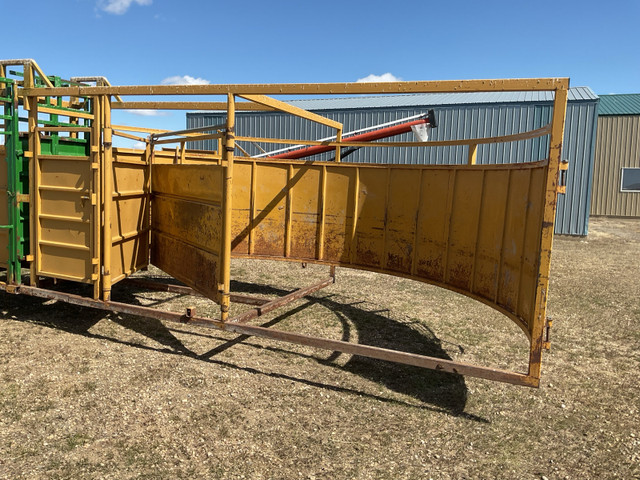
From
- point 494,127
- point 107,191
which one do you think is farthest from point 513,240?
point 494,127

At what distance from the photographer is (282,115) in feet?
61.8

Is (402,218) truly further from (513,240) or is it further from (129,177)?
(129,177)

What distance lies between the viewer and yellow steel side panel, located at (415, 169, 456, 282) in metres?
5.63

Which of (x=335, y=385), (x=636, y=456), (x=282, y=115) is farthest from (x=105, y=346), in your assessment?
(x=282, y=115)

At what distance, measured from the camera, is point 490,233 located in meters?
5.02

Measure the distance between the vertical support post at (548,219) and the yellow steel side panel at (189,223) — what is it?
9.24ft

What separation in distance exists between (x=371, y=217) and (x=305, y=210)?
965mm

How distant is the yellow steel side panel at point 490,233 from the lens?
482cm

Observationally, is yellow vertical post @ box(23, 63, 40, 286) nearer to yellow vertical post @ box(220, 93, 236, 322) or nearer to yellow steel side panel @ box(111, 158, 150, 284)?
yellow steel side panel @ box(111, 158, 150, 284)

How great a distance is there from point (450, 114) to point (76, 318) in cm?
1466

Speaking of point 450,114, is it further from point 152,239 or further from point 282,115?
point 152,239

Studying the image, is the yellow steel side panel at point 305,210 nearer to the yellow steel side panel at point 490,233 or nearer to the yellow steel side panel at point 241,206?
the yellow steel side panel at point 241,206

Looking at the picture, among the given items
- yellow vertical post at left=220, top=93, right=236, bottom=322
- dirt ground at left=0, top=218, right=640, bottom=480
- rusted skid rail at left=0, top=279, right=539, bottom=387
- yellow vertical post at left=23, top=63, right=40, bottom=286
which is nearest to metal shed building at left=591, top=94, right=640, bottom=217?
dirt ground at left=0, top=218, right=640, bottom=480

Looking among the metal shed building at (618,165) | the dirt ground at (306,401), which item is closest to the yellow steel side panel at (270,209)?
the dirt ground at (306,401)
